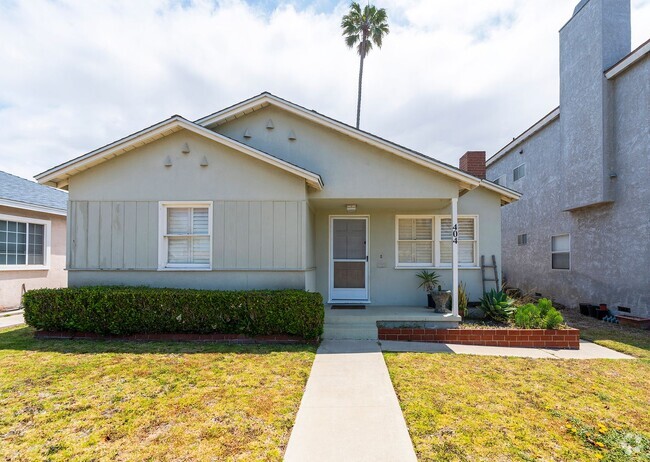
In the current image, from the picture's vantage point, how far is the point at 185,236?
7672mm

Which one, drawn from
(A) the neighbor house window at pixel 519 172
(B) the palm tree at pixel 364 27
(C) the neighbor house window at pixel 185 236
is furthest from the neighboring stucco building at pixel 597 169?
(B) the palm tree at pixel 364 27

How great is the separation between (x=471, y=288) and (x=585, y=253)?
17.0 ft

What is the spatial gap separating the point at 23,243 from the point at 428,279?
41.0 ft

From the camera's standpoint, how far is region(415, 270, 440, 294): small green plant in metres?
8.81

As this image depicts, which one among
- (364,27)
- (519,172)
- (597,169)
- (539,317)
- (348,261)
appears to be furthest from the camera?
(364,27)

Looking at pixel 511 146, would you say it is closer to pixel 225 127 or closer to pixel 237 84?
pixel 237 84

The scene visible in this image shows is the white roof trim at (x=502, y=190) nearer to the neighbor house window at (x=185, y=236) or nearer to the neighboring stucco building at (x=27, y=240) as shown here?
the neighbor house window at (x=185, y=236)

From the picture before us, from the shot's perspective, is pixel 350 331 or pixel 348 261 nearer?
pixel 350 331

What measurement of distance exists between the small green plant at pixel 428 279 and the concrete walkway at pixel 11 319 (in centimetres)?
1040

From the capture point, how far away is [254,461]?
2.96m

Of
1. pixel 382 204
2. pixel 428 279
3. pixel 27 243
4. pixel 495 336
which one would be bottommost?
pixel 495 336

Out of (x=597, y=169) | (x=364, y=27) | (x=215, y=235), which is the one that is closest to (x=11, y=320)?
(x=215, y=235)

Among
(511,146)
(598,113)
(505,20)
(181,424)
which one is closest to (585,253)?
(598,113)

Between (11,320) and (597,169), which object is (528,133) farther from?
(11,320)
